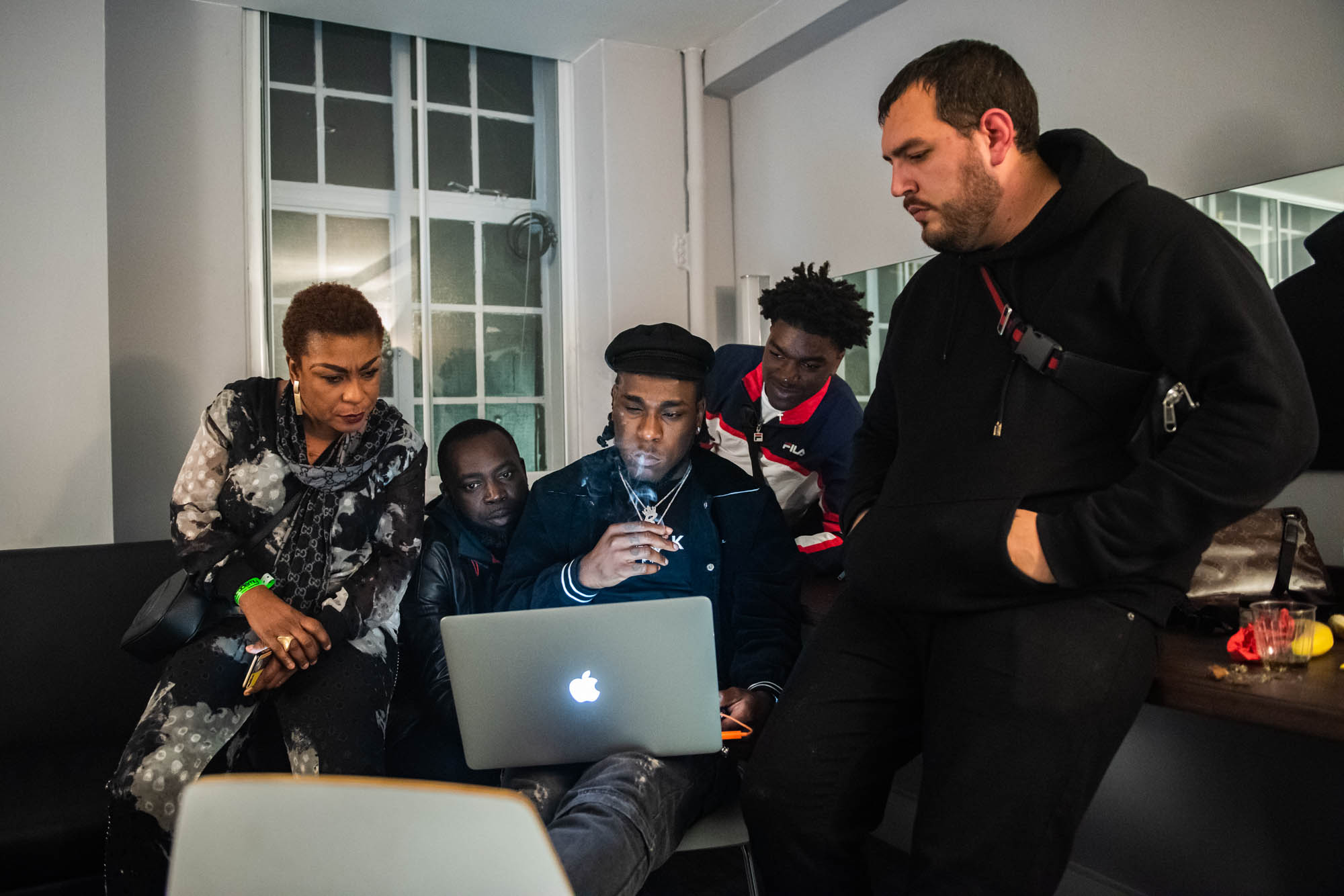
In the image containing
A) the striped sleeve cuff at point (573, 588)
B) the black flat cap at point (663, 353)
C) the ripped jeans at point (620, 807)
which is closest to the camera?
the ripped jeans at point (620, 807)

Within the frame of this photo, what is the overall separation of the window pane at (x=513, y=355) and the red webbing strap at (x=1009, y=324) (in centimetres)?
324

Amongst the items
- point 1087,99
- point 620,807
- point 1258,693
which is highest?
point 1087,99

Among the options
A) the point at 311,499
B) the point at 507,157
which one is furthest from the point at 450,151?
the point at 311,499

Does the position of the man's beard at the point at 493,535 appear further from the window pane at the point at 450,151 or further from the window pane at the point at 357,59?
the window pane at the point at 357,59

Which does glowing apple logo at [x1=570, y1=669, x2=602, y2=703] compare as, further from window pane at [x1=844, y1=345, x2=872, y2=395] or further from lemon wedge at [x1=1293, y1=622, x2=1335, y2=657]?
window pane at [x1=844, y1=345, x2=872, y2=395]

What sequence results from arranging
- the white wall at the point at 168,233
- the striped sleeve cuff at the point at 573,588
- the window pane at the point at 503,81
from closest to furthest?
the striped sleeve cuff at the point at 573,588 < the white wall at the point at 168,233 < the window pane at the point at 503,81

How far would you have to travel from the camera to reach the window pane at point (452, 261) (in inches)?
173

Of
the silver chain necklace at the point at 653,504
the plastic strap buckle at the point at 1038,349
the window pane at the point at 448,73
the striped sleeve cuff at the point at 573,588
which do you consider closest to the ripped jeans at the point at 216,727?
the striped sleeve cuff at the point at 573,588

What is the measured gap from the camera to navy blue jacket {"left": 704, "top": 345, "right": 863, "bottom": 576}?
2898 mm

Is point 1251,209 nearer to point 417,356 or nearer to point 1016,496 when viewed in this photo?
point 1016,496

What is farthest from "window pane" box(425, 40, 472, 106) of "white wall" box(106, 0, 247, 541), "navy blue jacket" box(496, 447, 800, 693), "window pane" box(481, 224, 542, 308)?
"navy blue jacket" box(496, 447, 800, 693)

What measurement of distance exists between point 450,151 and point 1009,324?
11.6 feet

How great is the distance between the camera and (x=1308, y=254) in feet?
6.88

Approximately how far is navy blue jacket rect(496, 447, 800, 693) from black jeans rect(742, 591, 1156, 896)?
1.57 ft
